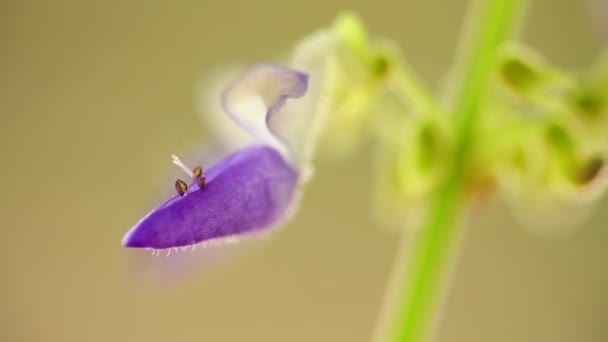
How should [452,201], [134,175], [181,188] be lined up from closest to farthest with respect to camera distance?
1. [181,188]
2. [452,201]
3. [134,175]

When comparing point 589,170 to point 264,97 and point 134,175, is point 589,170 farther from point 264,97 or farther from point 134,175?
point 134,175

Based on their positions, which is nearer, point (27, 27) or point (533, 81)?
point (533, 81)

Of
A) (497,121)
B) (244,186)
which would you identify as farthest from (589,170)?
(244,186)

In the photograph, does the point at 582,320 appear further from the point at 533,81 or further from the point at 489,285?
the point at 533,81

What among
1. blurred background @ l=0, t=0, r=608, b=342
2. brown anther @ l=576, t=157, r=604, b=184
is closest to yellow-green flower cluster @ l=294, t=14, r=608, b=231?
brown anther @ l=576, t=157, r=604, b=184

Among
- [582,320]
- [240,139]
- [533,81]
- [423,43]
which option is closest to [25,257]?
[423,43]

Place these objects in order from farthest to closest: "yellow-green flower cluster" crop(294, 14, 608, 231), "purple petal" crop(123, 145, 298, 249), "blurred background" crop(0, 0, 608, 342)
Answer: "blurred background" crop(0, 0, 608, 342), "yellow-green flower cluster" crop(294, 14, 608, 231), "purple petal" crop(123, 145, 298, 249)

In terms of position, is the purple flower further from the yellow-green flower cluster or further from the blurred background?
the blurred background
